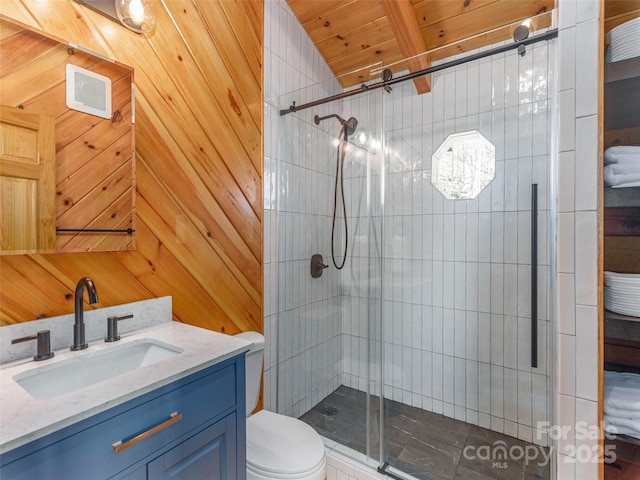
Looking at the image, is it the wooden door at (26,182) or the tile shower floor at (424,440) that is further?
the tile shower floor at (424,440)

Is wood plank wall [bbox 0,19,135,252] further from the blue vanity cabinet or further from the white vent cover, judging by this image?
the blue vanity cabinet

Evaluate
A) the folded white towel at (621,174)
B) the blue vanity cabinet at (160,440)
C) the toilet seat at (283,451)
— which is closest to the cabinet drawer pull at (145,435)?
the blue vanity cabinet at (160,440)

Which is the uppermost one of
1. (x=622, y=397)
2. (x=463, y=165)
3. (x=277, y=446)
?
(x=463, y=165)

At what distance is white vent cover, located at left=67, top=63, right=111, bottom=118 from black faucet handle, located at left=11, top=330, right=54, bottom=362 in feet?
2.57

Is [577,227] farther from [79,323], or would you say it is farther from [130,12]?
[130,12]

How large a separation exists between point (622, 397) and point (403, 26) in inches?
81.6

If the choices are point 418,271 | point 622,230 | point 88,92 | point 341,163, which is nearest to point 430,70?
point 341,163

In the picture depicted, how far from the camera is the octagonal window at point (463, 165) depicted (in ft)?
6.46

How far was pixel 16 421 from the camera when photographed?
0.65 m

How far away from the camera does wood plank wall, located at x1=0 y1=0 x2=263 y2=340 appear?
110 centimetres

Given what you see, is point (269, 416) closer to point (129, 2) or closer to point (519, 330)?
point (519, 330)

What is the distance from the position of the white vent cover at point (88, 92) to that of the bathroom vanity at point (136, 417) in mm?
861

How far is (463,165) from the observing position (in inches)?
80.9

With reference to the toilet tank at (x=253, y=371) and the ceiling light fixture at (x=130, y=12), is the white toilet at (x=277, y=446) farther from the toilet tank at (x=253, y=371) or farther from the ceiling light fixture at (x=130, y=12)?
the ceiling light fixture at (x=130, y=12)
